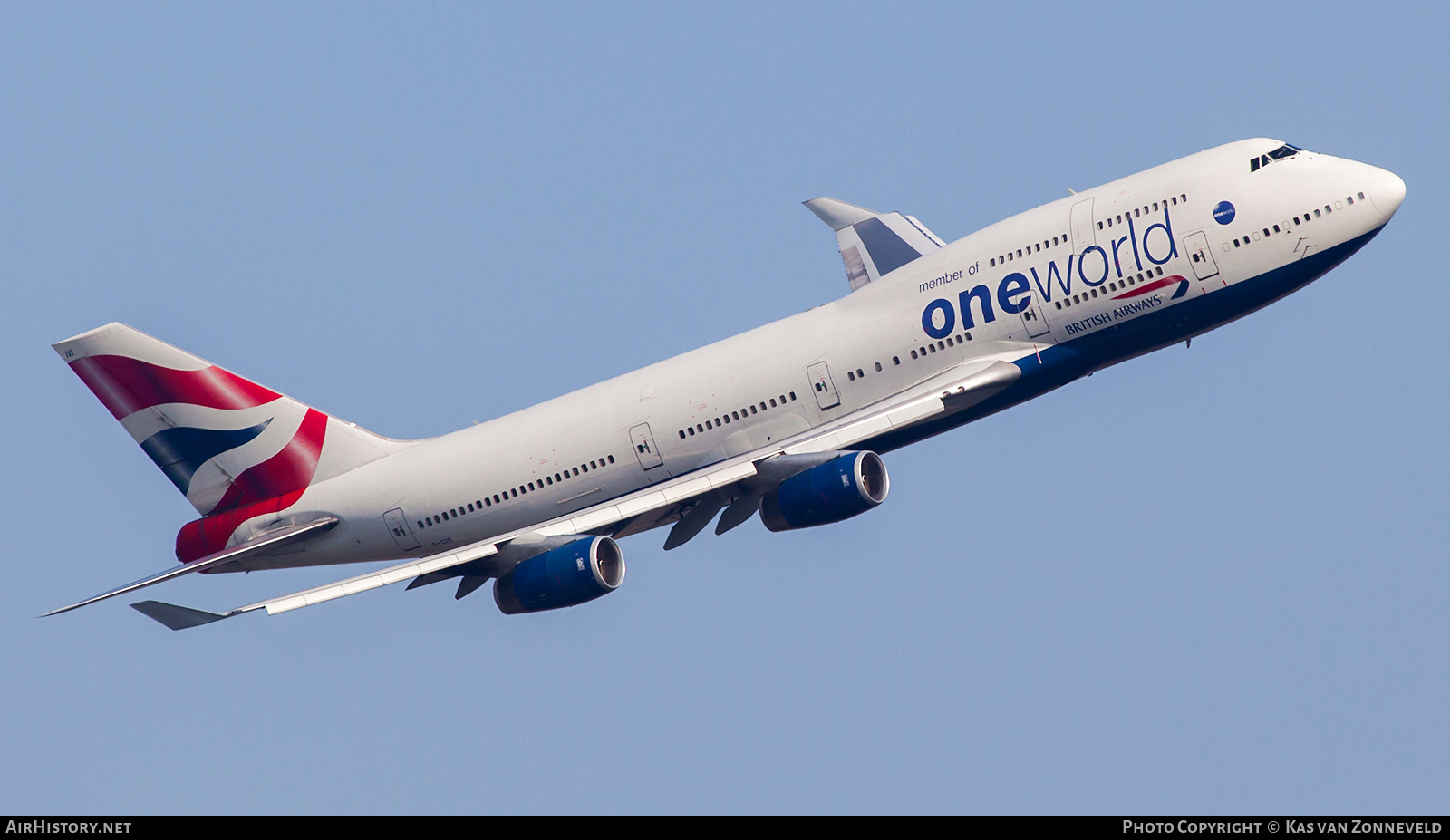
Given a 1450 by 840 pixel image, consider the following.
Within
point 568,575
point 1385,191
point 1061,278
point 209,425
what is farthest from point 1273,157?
point 209,425

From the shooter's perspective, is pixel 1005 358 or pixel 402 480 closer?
pixel 1005 358

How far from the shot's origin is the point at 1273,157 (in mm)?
52312

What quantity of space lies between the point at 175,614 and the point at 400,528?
14482 mm

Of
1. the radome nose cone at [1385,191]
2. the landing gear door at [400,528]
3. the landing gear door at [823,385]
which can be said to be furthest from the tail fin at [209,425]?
the radome nose cone at [1385,191]

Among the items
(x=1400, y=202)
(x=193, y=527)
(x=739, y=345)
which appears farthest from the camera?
(x=193, y=527)

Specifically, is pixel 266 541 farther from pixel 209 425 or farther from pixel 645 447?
pixel 645 447

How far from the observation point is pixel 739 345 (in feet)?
189

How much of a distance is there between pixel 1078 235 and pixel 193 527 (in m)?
30.0

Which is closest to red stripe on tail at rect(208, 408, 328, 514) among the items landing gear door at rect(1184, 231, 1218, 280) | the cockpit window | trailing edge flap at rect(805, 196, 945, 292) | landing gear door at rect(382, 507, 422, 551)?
landing gear door at rect(382, 507, 422, 551)

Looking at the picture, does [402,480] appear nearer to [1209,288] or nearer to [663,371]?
[663,371]
